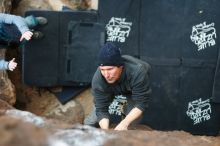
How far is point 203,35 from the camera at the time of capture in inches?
216

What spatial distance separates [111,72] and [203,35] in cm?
207

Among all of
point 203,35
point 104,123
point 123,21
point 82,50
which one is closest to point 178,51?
point 203,35

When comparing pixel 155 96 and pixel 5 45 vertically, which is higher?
pixel 5 45

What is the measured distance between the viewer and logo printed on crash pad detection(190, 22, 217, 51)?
5.46 metres

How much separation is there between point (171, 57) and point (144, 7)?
0.71 m

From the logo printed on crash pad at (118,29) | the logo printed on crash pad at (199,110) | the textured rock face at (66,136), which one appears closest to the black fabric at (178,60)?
the logo printed on crash pad at (199,110)

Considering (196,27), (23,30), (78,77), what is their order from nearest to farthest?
(23,30) → (196,27) → (78,77)

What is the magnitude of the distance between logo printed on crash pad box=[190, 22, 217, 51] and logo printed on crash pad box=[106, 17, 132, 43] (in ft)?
2.66

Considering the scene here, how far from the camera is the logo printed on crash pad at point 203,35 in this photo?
5.46m

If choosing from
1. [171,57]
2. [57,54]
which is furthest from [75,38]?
[171,57]

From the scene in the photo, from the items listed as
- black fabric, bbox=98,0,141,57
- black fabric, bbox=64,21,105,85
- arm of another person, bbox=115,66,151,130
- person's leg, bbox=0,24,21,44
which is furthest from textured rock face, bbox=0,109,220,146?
black fabric, bbox=64,21,105,85

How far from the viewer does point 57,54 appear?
5.77m

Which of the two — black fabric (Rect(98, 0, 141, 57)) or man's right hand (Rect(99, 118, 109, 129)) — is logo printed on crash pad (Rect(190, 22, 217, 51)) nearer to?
Answer: black fabric (Rect(98, 0, 141, 57))

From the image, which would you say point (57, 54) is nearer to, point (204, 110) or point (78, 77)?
point (78, 77)
